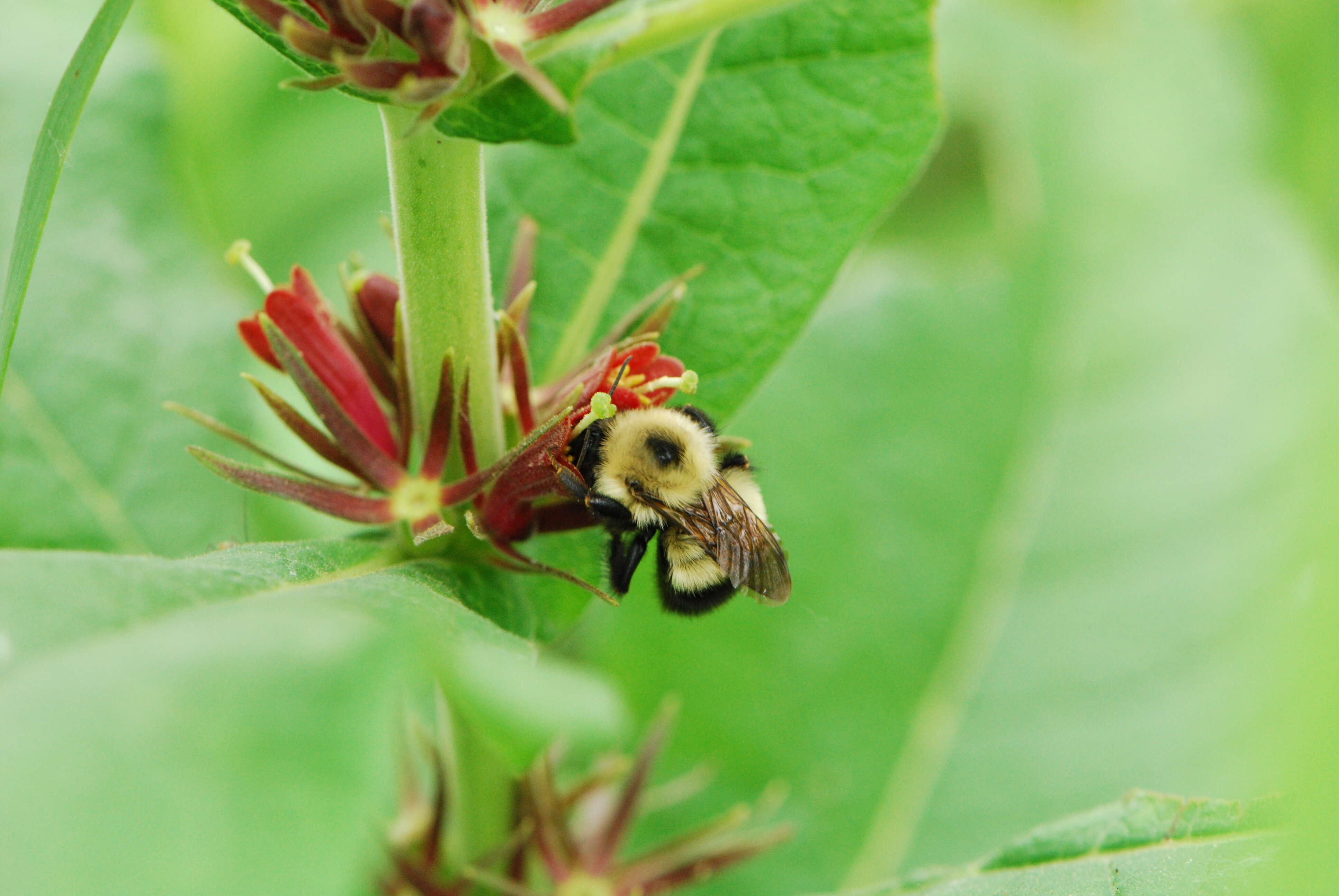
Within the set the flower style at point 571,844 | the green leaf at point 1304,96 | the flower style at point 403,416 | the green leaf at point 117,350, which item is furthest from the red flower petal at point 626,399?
the green leaf at point 1304,96

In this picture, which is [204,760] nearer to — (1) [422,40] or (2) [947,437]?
(1) [422,40]

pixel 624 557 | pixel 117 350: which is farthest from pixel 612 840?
pixel 117 350

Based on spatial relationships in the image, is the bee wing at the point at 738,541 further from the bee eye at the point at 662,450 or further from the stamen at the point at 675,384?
the stamen at the point at 675,384

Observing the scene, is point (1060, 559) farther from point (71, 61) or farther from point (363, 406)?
point (71, 61)

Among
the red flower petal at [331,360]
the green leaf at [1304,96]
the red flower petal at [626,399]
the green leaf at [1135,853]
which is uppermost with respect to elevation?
the green leaf at [1304,96]

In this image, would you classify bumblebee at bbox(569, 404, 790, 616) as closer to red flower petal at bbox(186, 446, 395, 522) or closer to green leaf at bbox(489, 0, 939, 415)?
green leaf at bbox(489, 0, 939, 415)

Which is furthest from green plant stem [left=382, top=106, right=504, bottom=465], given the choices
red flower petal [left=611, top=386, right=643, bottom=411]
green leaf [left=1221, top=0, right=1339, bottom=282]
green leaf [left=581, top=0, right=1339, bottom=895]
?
green leaf [left=1221, top=0, right=1339, bottom=282]

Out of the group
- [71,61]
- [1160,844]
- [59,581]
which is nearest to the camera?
[59,581]

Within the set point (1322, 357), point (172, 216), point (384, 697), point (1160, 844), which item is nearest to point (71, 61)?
point (384, 697)
